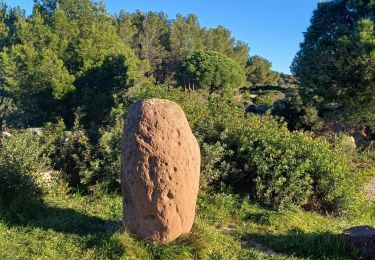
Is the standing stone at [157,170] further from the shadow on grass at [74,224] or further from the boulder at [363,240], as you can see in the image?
the boulder at [363,240]

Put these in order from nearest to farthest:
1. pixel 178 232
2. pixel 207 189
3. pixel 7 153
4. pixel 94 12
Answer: pixel 178 232 → pixel 7 153 → pixel 207 189 → pixel 94 12

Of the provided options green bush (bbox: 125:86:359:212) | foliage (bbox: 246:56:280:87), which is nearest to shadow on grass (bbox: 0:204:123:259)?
green bush (bbox: 125:86:359:212)

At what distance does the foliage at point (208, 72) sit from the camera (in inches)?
1494

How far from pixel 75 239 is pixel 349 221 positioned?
5.89 m

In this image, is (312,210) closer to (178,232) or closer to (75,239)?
(178,232)

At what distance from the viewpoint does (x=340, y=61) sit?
14.4 metres

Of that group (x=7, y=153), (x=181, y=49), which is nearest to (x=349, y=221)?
(x=7, y=153)

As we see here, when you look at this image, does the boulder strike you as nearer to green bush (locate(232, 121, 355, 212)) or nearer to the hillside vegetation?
the hillside vegetation

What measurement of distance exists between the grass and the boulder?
5.6 inches

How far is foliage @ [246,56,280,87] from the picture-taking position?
5747cm

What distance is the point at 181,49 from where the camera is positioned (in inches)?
1789

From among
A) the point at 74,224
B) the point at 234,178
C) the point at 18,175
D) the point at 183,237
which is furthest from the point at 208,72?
the point at 183,237

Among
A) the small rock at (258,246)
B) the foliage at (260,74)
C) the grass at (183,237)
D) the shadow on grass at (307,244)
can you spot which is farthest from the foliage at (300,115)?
the foliage at (260,74)

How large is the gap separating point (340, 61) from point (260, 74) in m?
43.9
